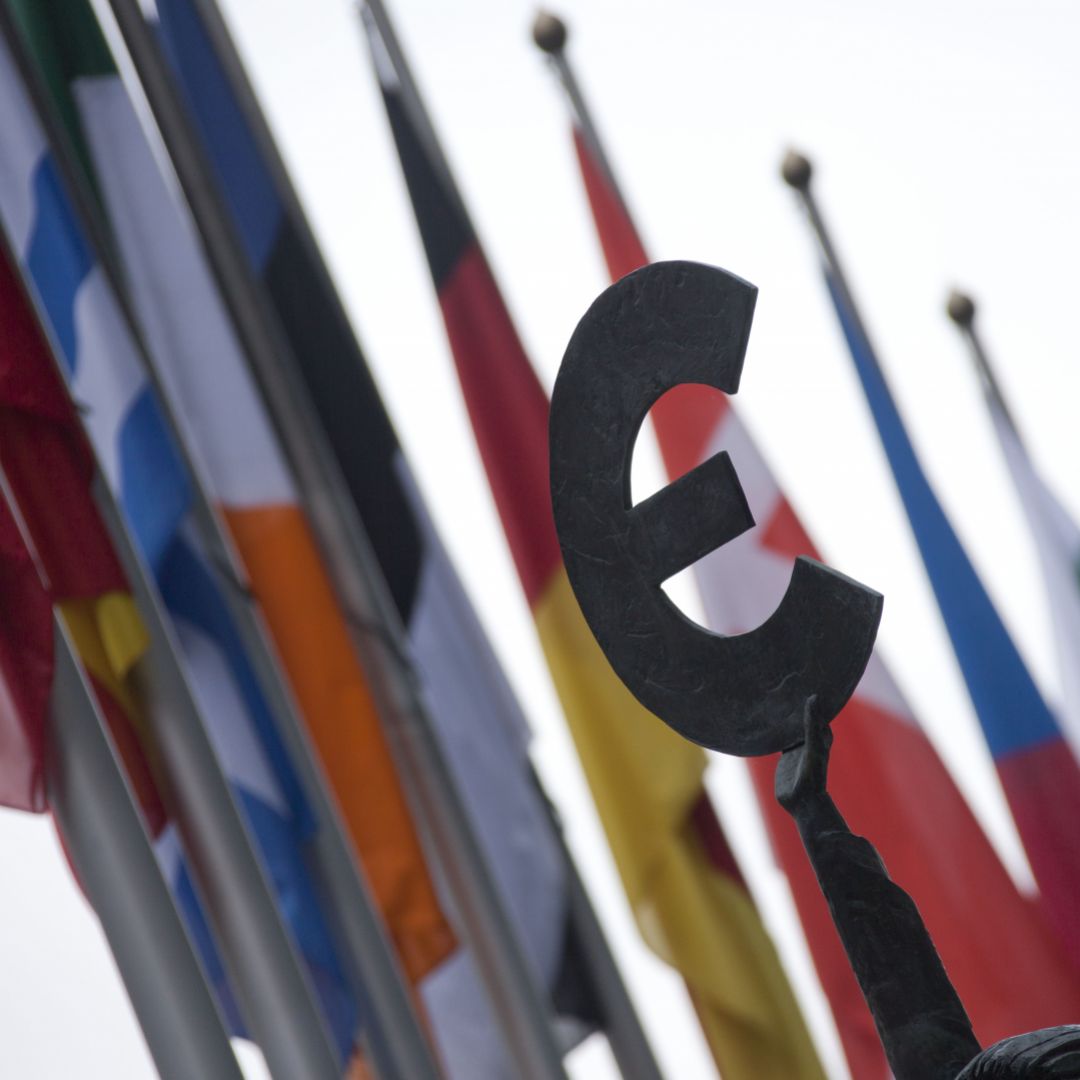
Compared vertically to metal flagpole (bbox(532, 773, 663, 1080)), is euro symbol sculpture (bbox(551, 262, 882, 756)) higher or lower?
higher

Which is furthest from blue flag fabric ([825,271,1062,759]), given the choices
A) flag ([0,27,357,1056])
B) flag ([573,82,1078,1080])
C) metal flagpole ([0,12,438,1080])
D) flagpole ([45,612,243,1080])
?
flagpole ([45,612,243,1080])

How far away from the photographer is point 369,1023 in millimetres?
6484

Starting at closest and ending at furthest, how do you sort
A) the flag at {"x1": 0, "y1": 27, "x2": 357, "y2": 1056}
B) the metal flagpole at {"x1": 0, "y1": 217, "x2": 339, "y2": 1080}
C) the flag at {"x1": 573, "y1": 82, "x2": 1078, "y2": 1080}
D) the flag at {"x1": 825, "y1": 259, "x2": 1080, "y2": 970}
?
the metal flagpole at {"x1": 0, "y1": 217, "x2": 339, "y2": 1080} < the flag at {"x1": 0, "y1": 27, "x2": 357, "y2": 1056} < the flag at {"x1": 573, "y1": 82, "x2": 1078, "y2": 1080} < the flag at {"x1": 825, "y1": 259, "x2": 1080, "y2": 970}

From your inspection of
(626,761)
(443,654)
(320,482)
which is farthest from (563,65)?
(626,761)

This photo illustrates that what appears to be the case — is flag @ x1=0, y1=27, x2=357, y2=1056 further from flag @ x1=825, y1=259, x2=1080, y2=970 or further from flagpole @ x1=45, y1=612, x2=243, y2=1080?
flag @ x1=825, y1=259, x2=1080, y2=970

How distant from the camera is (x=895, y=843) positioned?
6.17m

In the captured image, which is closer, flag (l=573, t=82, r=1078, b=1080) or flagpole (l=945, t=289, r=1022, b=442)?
flag (l=573, t=82, r=1078, b=1080)

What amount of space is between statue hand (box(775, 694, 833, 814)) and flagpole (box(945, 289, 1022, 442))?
7066 millimetres

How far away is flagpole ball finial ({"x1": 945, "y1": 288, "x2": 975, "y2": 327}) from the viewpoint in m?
8.41

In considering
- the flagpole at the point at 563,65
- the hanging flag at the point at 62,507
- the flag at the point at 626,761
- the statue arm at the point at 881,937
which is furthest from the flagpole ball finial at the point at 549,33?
the statue arm at the point at 881,937

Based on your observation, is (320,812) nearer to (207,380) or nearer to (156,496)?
(156,496)

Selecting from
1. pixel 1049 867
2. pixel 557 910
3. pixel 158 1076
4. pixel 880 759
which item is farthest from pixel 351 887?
pixel 1049 867

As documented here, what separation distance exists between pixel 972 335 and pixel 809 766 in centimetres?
723

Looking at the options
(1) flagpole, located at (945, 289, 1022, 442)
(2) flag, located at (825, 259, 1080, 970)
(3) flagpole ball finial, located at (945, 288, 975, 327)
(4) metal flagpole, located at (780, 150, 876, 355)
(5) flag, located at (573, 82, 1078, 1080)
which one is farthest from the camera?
(3) flagpole ball finial, located at (945, 288, 975, 327)
